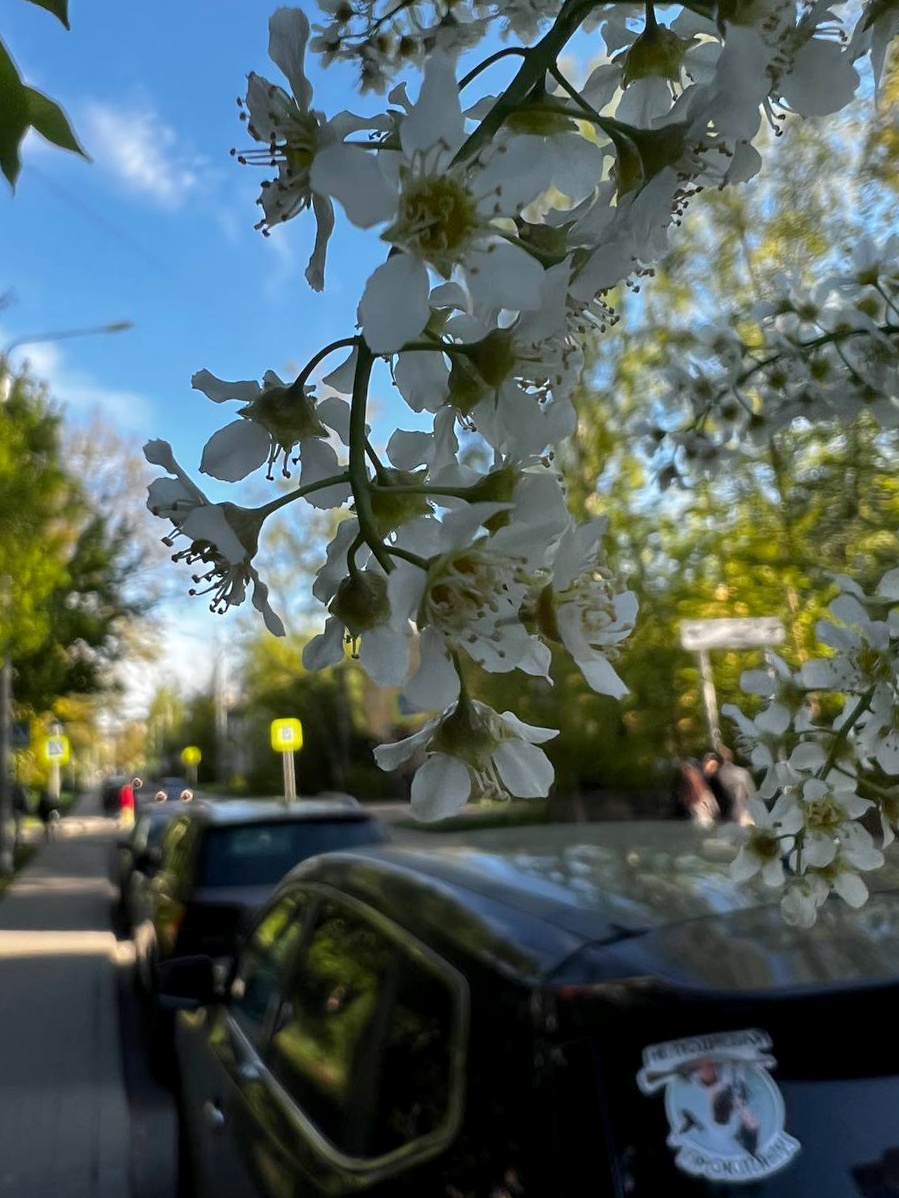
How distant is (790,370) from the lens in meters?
1.96

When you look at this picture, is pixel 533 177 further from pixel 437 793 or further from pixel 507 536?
pixel 437 793

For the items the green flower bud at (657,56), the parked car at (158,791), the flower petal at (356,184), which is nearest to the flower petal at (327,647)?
the flower petal at (356,184)

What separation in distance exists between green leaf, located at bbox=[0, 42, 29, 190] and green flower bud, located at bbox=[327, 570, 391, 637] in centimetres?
65

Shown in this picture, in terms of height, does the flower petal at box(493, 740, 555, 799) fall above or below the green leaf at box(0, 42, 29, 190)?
below

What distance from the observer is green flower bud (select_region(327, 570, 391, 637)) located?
2.89 feet

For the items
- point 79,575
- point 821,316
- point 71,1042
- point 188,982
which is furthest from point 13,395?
point 821,316

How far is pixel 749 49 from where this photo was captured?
0.80 meters

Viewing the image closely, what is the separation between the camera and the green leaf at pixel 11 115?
1138mm

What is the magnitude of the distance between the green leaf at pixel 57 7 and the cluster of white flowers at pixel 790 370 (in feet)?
3.89

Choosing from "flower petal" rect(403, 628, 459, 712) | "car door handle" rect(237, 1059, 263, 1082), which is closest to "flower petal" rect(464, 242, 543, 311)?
"flower petal" rect(403, 628, 459, 712)

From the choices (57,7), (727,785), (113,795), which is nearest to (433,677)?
(57,7)

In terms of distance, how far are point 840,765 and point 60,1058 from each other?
7136 millimetres

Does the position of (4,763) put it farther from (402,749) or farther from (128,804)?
(402,749)

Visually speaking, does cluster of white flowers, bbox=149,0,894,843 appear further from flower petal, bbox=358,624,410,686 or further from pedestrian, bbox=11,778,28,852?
pedestrian, bbox=11,778,28,852
